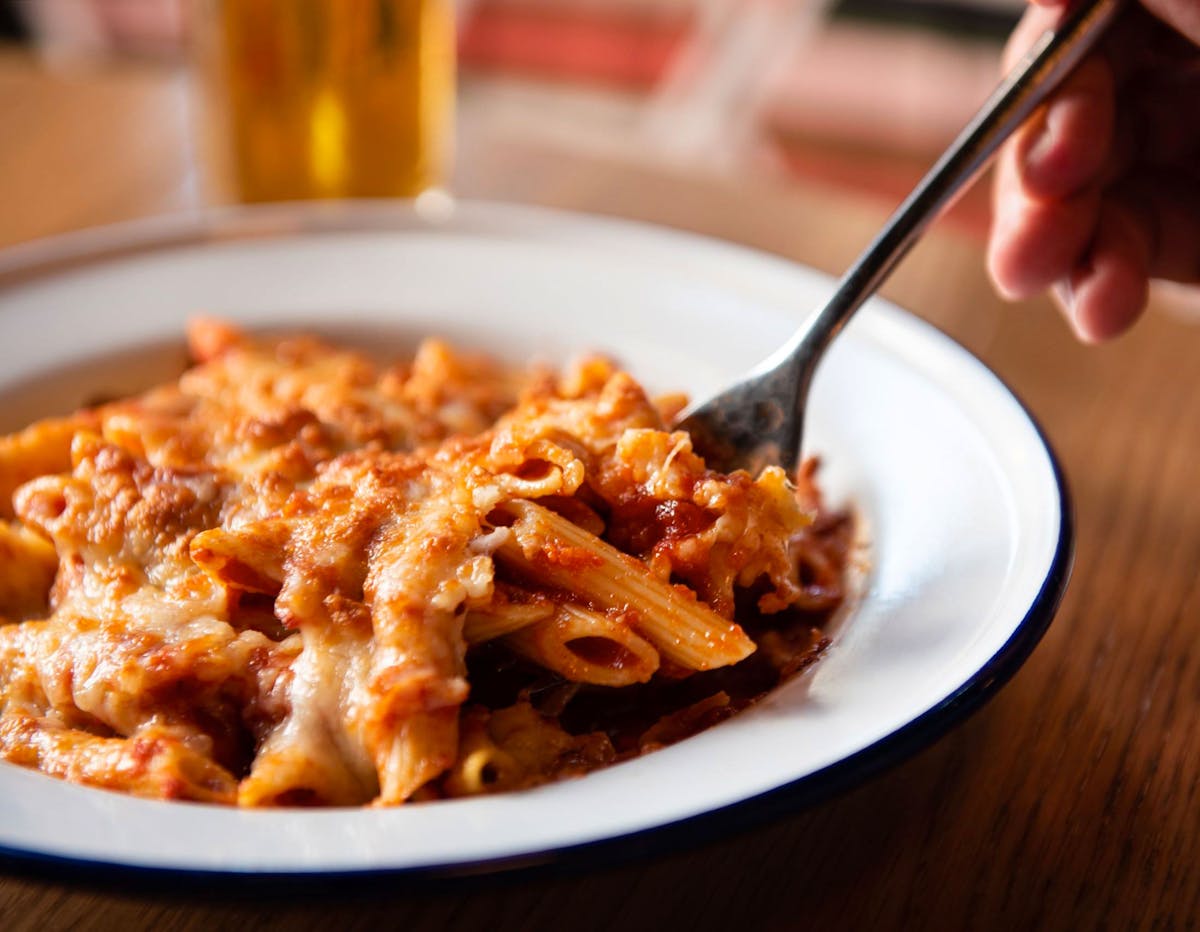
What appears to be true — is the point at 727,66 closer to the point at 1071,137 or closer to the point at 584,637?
the point at 1071,137

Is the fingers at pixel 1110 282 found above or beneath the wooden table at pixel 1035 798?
above

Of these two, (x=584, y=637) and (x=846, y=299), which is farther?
(x=846, y=299)

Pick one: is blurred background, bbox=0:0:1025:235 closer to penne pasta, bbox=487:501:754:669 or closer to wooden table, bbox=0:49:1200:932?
wooden table, bbox=0:49:1200:932

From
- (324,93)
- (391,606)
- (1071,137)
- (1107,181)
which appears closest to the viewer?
(391,606)

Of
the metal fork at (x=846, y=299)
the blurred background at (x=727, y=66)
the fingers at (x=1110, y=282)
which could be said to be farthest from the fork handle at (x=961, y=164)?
the blurred background at (x=727, y=66)

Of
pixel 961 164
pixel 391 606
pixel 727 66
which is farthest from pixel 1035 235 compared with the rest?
pixel 727 66

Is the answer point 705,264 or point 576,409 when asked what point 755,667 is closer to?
point 576,409

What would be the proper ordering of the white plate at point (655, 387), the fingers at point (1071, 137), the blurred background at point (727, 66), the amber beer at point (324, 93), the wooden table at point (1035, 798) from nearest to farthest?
the white plate at point (655, 387) < the wooden table at point (1035, 798) < the fingers at point (1071, 137) < the amber beer at point (324, 93) < the blurred background at point (727, 66)

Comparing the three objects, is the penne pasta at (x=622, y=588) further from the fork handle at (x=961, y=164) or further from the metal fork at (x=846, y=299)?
the fork handle at (x=961, y=164)

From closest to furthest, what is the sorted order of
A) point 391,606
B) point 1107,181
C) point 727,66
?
point 391,606
point 1107,181
point 727,66
